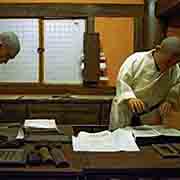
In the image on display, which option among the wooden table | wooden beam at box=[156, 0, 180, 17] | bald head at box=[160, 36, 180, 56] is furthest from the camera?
wooden beam at box=[156, 0, 180, 17]

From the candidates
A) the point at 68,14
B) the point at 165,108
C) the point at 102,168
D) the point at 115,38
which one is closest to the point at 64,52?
the point at 68,14

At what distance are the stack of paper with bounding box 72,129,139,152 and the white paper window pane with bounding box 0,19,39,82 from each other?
2.46 m

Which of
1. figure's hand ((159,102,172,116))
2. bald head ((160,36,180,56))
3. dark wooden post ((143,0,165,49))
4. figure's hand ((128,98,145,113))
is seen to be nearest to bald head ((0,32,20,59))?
figure's hand ((128,98,145,113))

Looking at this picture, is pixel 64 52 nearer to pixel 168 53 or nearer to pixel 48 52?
pixel 48 52

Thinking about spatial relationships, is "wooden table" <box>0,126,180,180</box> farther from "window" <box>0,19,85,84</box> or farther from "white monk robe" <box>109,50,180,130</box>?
"window" <box>0,19,85,84</box>

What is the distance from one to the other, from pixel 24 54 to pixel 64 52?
1.42 ft

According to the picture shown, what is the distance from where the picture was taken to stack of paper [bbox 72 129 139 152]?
196 cm

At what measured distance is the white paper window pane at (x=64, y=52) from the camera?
4.58 meters

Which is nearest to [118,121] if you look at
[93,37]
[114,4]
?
[93,37]

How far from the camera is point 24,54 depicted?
459cm

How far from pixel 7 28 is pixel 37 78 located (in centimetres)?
63

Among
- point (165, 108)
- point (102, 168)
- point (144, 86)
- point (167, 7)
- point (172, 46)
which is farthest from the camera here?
point (167, 7)

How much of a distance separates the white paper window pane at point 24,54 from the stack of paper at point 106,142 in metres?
2.46

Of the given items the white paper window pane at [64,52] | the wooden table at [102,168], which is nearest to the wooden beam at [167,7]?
the white paper window pane at [64,52]
